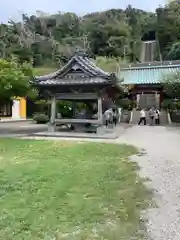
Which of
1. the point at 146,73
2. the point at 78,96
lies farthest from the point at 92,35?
the point at 78,96

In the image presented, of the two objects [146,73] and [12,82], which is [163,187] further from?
[146,73]

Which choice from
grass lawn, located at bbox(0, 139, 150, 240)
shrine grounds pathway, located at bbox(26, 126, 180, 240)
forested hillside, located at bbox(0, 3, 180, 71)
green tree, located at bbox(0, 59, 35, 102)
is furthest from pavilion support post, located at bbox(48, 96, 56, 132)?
forested hillside, located at bbox(0, 3, 180, 71)

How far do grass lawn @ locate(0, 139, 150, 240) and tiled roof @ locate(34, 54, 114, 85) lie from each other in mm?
9868

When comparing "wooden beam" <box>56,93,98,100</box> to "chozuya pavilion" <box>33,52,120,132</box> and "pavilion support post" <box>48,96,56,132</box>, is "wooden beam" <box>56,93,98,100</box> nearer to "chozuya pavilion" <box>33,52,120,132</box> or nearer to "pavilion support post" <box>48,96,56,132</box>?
"chozuya pavilion" <box>33,52,120,132</box>

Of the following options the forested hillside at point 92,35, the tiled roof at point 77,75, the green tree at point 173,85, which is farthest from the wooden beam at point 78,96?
the forested hillside at point 92,35

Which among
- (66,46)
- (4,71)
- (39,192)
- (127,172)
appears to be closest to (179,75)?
(4,71)

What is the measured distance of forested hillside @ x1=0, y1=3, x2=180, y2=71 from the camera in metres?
59.4

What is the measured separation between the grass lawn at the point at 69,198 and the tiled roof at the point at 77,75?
9.87 m

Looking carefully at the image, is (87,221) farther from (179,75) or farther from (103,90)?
(179,75)

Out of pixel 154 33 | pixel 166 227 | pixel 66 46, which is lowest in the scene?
pixel 166 227

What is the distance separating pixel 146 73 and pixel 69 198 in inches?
1418

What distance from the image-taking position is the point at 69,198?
667cm

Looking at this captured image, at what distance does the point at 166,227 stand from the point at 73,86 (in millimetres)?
16913

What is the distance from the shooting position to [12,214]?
556cm
